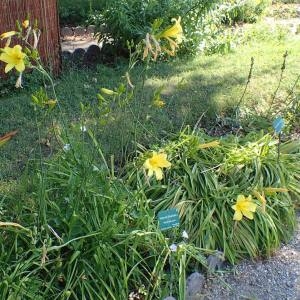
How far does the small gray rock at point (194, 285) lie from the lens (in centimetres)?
312

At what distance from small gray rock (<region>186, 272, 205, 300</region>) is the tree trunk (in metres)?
3.34

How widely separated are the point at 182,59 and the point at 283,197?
3.44 m

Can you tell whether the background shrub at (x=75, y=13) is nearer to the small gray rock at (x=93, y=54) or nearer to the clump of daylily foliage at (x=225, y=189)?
the small gray rock at (x=93, y=54)

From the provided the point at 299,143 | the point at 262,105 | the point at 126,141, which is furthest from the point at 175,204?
the point at 262,105

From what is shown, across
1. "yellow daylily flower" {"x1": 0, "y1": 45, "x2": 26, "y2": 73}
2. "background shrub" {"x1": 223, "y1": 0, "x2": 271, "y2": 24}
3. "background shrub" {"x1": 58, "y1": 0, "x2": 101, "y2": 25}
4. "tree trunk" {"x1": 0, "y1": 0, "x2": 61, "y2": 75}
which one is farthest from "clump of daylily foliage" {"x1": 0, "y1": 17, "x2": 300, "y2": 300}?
"background shrub" {"x1": 58, "y1": 0, "x2": 101, "y2": 25}

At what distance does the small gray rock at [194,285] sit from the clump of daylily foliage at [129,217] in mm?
72

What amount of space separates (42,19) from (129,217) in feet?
12.2

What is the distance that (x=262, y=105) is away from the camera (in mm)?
5555

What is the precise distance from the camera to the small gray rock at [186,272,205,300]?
3.12 meters

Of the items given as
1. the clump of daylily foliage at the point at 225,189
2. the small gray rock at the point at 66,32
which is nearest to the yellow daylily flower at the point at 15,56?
the clump of daylily foliage at the point at 225,189

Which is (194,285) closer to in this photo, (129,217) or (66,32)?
(129,217)

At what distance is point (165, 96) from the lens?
18.5 ft

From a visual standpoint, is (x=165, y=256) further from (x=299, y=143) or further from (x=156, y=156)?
(x=299, y=143)

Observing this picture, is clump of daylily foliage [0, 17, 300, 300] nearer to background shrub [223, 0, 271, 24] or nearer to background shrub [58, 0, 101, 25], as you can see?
background shrub [223, 0, 271, 24]
